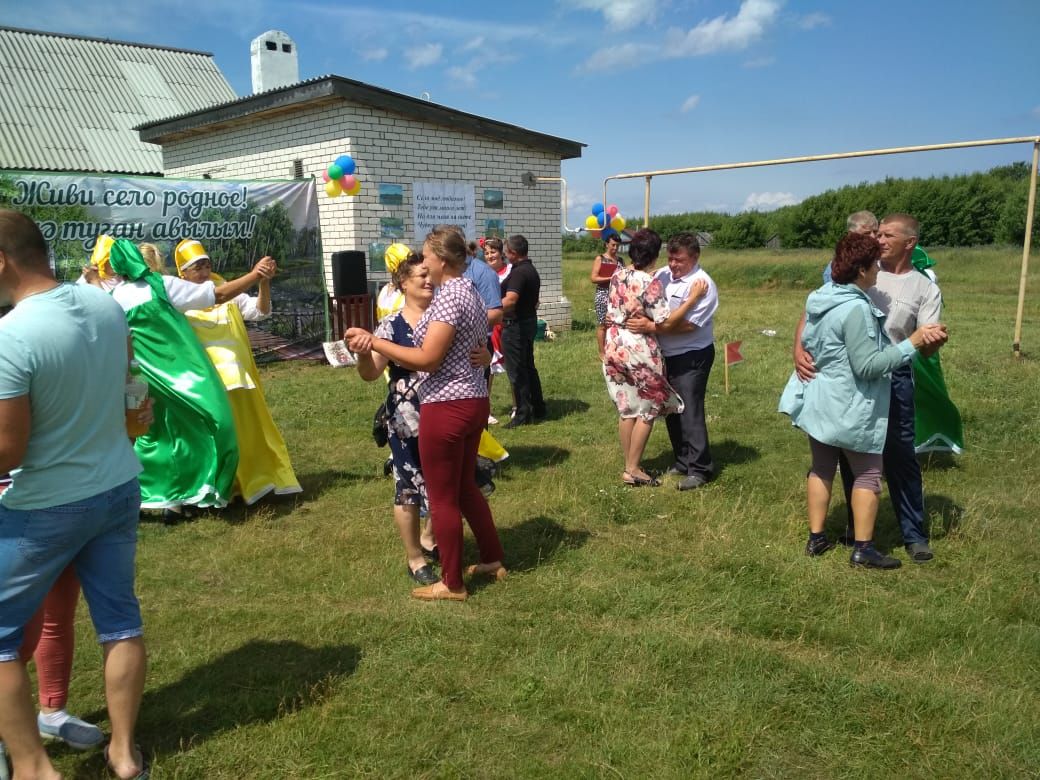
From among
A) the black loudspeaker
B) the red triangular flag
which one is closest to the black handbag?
the red triangular flag

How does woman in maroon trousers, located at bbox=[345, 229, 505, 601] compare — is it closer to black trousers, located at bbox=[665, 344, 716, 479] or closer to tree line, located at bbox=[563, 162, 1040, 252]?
black trousers, located at bbox=[665, 344, 716, 479]

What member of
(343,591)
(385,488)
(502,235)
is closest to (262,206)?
(502,235)

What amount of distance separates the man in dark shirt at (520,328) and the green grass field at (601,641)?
1622 mm

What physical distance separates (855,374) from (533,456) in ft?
10.4

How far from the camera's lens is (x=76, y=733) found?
2.91 meters

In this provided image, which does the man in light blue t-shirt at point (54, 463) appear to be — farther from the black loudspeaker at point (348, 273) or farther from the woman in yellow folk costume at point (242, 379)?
the black loudspeaker at point (348, 273)

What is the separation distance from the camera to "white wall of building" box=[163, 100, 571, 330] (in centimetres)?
1209

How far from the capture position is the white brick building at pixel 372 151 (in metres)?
12.0

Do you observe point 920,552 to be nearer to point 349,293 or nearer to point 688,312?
point 688,312

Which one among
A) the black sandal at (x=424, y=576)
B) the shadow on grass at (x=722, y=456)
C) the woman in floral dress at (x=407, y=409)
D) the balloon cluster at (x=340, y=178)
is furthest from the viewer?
the balloon cluster at (x=340, y=178)

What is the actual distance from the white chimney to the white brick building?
10.1 ft

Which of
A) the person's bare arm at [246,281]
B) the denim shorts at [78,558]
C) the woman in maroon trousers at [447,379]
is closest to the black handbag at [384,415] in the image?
the woman in maroon trousers at [447,379]

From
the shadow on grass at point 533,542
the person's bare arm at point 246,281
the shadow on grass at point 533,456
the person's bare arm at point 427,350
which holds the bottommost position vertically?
the shadow on grass at point 533,542

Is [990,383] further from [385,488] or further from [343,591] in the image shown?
[343,591]
